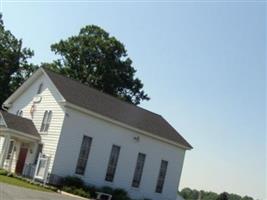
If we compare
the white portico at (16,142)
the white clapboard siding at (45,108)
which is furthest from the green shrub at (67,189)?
the white portico at (16,142)

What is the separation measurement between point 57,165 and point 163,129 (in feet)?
39.3

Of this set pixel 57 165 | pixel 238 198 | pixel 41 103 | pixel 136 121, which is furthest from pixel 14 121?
pixel 238 198

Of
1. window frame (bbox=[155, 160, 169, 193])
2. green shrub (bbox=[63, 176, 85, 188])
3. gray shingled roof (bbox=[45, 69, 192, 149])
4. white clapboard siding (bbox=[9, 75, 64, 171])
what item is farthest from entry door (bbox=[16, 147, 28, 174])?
window frame (bbox=[155, 160, 169, 193])

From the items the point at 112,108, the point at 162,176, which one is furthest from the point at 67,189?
the point at 162,176

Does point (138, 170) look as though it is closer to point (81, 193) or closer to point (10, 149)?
point (81, 193)

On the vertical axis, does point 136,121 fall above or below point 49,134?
above

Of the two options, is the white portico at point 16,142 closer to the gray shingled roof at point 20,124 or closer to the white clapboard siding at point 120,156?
the gray shingled roof at point 20,124

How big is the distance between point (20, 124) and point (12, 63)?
24733 mm

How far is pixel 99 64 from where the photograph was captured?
64000mm

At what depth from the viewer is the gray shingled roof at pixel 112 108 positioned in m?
36.9

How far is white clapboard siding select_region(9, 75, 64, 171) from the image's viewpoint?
115 feet

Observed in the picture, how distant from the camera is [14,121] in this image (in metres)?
37.0

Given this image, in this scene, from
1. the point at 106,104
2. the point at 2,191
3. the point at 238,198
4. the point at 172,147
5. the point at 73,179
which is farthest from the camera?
the point at 238,198

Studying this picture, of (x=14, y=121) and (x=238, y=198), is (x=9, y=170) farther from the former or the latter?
(x=238, y=198)
